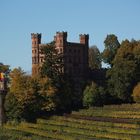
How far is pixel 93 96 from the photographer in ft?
281

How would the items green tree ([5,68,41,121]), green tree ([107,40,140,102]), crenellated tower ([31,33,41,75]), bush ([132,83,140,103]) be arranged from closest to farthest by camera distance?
green tree ([5,68,41,121])
bush ([132,83,140,103])
green tree ([107,40,140,102])
crenellated tower ([31,33,41,75])

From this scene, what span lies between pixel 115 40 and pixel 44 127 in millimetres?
28257

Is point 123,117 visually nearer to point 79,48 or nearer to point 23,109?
point 23,109

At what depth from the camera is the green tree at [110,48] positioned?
93000 mm

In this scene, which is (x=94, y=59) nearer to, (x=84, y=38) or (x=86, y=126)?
(x=84, y=38)

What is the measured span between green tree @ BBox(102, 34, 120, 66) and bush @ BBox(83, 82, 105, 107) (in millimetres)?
6791

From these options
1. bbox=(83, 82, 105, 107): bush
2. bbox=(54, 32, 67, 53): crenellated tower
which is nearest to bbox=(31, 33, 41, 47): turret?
bbox=(54, 32, 67, 53): crenellated tower

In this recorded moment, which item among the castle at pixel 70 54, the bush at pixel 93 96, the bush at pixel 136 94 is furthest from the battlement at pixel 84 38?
the bush at pixel 136 94

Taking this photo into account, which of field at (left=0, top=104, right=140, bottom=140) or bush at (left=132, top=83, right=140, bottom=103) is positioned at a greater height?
bush at (left=132, top=83, right=140, bottom=103)

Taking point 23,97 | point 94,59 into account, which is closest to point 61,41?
point 94,59

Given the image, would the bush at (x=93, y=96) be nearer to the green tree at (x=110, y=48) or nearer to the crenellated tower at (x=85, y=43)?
the green tree at (x=110, y=48)

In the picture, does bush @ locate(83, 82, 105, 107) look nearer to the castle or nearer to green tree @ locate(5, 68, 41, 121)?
green tree @ locate(5, 68, 41, 121)

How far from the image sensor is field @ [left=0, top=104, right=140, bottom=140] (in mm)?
60188

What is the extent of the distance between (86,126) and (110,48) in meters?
28.8
